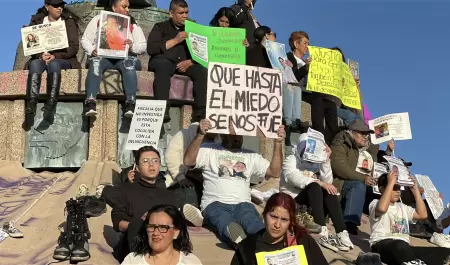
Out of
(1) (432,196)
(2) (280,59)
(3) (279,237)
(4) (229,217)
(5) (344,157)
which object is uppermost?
(2) (280,59)

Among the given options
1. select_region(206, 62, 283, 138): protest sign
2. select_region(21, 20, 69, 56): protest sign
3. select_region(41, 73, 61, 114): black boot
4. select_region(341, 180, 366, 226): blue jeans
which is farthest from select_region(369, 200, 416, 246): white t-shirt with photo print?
select_region(21, 20, 69, 56): protest sign

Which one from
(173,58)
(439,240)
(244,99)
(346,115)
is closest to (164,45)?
(173,58)

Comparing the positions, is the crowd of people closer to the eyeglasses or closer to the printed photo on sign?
the eyeglasses

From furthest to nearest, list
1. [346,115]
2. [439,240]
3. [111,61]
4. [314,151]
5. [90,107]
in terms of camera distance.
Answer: [346,115] → [111,61] → [90,107] → [439,240] → [314,151]

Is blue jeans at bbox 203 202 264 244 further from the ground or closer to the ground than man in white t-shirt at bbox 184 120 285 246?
closer to the ground

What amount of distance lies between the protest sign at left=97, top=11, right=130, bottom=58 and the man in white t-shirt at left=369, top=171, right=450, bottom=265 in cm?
378

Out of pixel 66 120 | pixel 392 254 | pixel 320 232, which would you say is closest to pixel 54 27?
pixel 66 120

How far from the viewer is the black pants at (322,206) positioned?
7.56 metres

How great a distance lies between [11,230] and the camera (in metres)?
7.08

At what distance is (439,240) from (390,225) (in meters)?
2.32

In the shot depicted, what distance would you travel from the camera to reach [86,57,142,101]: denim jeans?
9.55 m

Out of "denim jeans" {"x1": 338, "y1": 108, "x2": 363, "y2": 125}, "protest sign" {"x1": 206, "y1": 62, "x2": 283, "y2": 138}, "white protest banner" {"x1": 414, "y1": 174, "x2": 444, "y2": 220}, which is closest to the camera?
"protest sign" {"x1": 206, "y1": 62, "x2": 283, "y2": 138}

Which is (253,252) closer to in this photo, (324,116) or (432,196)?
(432,196)

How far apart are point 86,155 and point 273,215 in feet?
17.1
